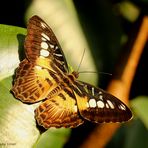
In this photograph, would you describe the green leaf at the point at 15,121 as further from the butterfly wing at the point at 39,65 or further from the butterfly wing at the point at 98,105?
the butterfly wing at the point at 98,105

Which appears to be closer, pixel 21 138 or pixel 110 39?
pixel 21 138

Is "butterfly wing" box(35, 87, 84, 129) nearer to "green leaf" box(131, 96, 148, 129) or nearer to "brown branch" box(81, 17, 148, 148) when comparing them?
"brown branch" box(81, 17, 148, 148)

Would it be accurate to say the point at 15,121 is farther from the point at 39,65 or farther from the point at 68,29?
the point at 68,29

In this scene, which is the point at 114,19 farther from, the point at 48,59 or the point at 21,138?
the point at 21,138

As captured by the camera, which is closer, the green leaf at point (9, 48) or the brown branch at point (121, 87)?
the green leaf at point (9, 48)

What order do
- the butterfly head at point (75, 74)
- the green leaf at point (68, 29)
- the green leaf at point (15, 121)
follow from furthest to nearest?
the green leaf at point (68, 29) < the butterfly head at point (75, 74) < the green leaf at point (15, 121)

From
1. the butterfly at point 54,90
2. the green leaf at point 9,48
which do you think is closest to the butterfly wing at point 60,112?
the butterfly at point 54,90

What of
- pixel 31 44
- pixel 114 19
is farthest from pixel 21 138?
pixel 114 19
